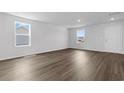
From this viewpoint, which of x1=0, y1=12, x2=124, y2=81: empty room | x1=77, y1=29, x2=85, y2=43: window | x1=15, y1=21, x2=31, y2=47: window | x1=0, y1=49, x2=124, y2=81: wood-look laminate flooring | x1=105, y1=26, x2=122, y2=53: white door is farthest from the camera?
x1=77, y1=29, x2=85, y2=43: window

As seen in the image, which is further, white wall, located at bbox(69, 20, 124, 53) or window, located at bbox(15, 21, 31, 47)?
white wall, located at bbox(69, 20, 124, 53)

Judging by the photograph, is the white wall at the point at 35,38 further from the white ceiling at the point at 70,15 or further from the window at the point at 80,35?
the window at the point at 80,35

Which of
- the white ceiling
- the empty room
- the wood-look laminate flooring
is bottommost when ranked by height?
the wood-look laminate flooring

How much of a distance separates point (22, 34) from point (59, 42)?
3842 mm

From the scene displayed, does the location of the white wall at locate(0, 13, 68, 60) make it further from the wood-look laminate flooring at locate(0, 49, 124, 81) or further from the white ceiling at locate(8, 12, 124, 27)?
the wood-look laminate flooring at locate(0, 49, 124, 81)

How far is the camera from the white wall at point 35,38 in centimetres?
436

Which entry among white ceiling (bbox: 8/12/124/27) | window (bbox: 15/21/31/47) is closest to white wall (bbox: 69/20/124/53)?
white ceiling (bbox: 8/12/124/27)

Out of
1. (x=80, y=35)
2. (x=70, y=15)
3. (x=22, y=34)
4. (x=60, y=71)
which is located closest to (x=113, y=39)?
(x=80, y=35)

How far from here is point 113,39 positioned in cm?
661

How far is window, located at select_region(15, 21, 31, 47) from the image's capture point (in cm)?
513
